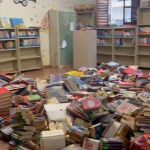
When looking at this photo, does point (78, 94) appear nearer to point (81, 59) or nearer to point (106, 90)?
point (106, 90)

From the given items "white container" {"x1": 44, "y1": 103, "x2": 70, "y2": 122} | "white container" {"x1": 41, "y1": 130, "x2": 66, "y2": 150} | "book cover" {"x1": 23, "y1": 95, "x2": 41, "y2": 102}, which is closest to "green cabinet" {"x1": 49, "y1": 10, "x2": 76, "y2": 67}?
"book cover" {"x1": 23, "y1": 95, "x2": 41, "y2": 102}

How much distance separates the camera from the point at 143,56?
25.6 feet

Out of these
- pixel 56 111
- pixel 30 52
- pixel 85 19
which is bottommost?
pixel 56 111

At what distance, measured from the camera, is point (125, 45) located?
7906 millimetres

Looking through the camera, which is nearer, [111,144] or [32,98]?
[111,144]

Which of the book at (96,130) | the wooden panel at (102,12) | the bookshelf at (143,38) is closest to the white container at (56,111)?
the book at (96,130)

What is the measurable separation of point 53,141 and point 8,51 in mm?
5170

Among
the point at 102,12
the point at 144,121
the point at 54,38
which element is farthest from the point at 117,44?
the point at 144,121

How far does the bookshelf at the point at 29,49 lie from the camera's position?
721cm

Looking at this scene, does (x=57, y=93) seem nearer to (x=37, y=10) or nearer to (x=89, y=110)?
(x=89, y=110)

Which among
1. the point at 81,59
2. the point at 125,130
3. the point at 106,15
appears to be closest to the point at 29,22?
the point at 81,59

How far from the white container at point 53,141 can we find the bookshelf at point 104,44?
6086 millimetres

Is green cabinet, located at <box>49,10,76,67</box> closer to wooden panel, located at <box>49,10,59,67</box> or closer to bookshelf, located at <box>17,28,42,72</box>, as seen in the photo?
wooden panel, located at <box>49,10,59,67</box>

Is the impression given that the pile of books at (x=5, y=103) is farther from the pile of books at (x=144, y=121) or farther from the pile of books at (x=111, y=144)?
the pile of books at (x=144, y=121)
